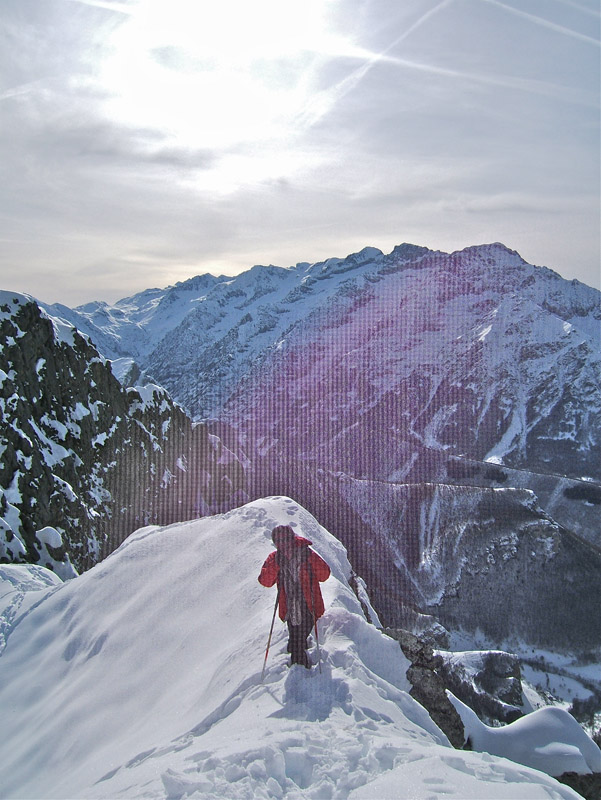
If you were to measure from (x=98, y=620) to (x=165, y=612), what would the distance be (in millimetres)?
3144

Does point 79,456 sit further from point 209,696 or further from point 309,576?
point 309,576

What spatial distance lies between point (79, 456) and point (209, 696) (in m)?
58.9

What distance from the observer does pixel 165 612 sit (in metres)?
17.0

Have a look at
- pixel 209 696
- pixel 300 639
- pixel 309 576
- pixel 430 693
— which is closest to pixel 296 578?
pixel 309 576

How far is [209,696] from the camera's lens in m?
11.8

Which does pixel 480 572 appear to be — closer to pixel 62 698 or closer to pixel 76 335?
pixel 76 335

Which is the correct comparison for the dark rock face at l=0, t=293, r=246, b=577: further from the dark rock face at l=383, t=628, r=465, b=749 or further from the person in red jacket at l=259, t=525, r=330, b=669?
the dark rock face at l=383, t=628, r=465, b=749

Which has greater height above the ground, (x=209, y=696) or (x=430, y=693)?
(x=209, y=696)

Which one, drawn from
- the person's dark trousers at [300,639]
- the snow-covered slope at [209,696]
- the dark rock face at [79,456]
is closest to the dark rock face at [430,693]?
the snow-covered slope at [209,696]

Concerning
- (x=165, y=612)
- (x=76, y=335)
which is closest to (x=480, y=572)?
(x=76, y=335)

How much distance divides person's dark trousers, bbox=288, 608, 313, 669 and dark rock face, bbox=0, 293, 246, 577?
3047cm

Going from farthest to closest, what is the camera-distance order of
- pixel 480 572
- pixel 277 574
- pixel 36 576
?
1. pixel 480 572
2. pixel 36 576
3. pixel 277 574

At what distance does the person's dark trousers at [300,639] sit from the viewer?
10.8 m

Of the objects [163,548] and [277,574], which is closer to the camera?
[277,574]
